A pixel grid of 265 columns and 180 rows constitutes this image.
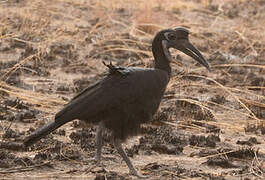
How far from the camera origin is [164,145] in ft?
28.0

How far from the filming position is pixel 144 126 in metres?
9.54

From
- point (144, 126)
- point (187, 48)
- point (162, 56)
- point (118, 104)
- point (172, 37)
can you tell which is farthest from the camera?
point (144, 126)

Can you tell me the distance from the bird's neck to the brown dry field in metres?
1.10

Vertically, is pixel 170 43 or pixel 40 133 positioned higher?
pixel 170 43

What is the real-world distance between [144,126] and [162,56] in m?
2.56

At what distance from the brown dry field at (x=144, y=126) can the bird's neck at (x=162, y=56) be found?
3.61ft

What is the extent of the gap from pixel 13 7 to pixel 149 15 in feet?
12.1

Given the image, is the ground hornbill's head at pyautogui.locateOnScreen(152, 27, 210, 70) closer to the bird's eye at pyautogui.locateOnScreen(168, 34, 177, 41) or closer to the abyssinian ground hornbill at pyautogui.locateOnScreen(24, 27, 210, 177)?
the bird's eye at pyautogui.locateOnScreen(168, 34, 177, 41)

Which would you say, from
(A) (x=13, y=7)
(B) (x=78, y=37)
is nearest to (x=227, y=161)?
(B) (x=78, y=37)

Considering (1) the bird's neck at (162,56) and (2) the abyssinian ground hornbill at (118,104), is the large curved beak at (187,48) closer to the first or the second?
(1) the bird's neck at (162,56)

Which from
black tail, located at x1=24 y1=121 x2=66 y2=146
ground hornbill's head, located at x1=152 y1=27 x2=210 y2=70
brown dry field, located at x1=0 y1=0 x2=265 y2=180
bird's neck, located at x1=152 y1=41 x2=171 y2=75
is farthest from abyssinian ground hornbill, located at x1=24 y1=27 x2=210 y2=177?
brown dry field, located at x1=0 y1=0 x2=265 y2=180

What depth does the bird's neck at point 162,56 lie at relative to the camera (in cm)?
710

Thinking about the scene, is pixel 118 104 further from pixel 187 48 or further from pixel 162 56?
pixel 187 48

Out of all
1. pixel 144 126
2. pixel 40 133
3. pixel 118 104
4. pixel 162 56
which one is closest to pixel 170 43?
pixel 162 56
